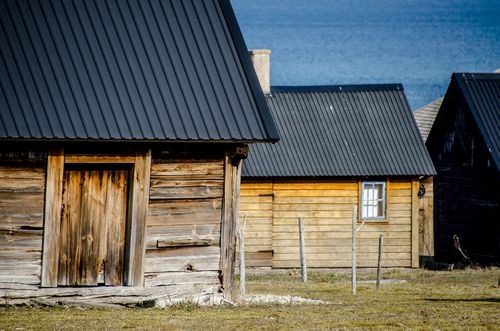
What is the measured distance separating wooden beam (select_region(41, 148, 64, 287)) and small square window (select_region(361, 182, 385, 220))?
1417 cm

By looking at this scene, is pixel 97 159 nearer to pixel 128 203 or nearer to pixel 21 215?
pixel 128 203

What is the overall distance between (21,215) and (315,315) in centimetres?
492

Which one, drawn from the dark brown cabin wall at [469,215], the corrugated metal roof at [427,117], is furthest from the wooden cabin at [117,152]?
the corrugated metal roof at [427,117]

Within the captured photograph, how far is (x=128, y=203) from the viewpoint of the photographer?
16.6 m

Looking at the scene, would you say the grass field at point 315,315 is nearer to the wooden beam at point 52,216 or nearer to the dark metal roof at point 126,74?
the wooden beam at point 52,216

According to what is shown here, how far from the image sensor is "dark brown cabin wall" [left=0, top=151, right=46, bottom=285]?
1588 cm

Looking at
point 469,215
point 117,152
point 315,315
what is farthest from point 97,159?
point 469,215

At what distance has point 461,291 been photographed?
814 inches

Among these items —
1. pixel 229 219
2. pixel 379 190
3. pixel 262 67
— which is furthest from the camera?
pixel 262 67

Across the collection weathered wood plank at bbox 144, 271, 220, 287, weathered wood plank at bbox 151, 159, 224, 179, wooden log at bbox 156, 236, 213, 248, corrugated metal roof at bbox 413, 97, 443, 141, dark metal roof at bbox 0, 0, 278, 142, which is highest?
corrugated metal roof at bbox 413, 97, 443, 141

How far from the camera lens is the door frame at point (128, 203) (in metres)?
16.0

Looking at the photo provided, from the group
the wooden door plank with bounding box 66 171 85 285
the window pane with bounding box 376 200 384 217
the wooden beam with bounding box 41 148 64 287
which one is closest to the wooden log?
the wooden door plank with bounding box 66 171 85 285

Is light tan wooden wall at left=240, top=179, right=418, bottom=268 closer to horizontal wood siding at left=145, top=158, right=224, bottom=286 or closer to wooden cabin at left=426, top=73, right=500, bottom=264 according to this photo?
wooden cabin at left=426, top=73, right=500, bottom=264

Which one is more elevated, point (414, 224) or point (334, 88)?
point (334, 88)
